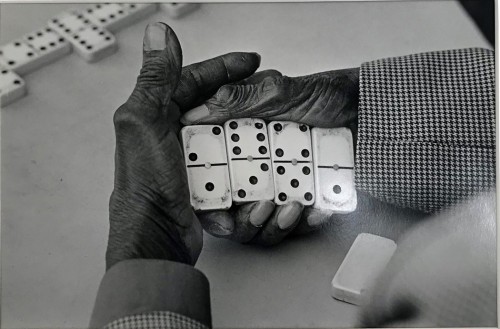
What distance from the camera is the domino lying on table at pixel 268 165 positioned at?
3.94ft

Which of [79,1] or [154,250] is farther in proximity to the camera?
[79,1]

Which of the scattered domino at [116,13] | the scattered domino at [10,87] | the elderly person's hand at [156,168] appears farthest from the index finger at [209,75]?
the scattered domino at [10,87]

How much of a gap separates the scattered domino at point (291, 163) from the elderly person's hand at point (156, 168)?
0.12 metres

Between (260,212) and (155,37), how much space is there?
12.4 inches

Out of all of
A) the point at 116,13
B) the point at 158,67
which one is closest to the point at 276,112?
the point at 158,67

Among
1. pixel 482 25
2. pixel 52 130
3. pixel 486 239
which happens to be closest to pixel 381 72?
pixel 482 25

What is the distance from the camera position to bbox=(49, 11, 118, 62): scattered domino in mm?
1313

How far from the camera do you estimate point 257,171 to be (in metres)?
1.21

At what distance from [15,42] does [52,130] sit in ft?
0.50

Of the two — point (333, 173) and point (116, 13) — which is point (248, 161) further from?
point (116, 13)

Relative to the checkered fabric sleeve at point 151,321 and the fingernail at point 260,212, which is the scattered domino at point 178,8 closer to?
the fingernail at point 260,212

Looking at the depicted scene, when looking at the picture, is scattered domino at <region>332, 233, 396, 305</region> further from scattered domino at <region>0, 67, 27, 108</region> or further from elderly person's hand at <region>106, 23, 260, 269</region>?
scattered domino at <region>0, 67, 27, 108</region>

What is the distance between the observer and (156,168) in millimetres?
1186

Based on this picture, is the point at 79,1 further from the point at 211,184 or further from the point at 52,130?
the point at 211,184
